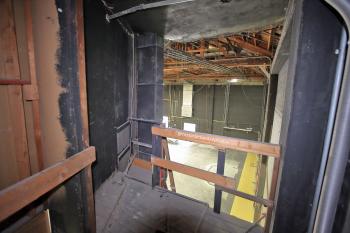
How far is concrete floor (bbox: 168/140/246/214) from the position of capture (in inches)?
221

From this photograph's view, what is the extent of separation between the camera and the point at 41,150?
1.43 m

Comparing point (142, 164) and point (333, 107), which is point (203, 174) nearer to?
point (333, 107)

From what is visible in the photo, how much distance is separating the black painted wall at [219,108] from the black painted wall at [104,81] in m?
7.90

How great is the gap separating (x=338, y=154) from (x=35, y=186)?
5.40 feet

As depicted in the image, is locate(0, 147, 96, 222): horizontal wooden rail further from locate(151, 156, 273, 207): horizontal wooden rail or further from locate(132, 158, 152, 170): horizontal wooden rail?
locate(132, 158, 152, 170): horizontal wooden rail

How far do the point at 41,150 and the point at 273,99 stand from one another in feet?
15.7

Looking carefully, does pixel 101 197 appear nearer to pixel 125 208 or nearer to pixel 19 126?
pixel 125 208

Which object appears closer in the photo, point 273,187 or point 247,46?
point 273,187

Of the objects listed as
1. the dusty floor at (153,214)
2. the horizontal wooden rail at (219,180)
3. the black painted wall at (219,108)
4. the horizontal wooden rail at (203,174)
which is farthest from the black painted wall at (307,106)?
the black painted wall at (219,108)

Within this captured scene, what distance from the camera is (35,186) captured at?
0.94 meters

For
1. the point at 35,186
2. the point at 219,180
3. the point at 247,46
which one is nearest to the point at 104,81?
the point at 35,186

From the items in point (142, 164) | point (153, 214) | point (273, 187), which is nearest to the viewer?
point (273, 187)

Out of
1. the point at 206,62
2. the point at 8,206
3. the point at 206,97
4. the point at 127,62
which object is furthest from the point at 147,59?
the point at 206,97

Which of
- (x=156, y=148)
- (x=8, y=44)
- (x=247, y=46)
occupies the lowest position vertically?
(x=156, y=148)
